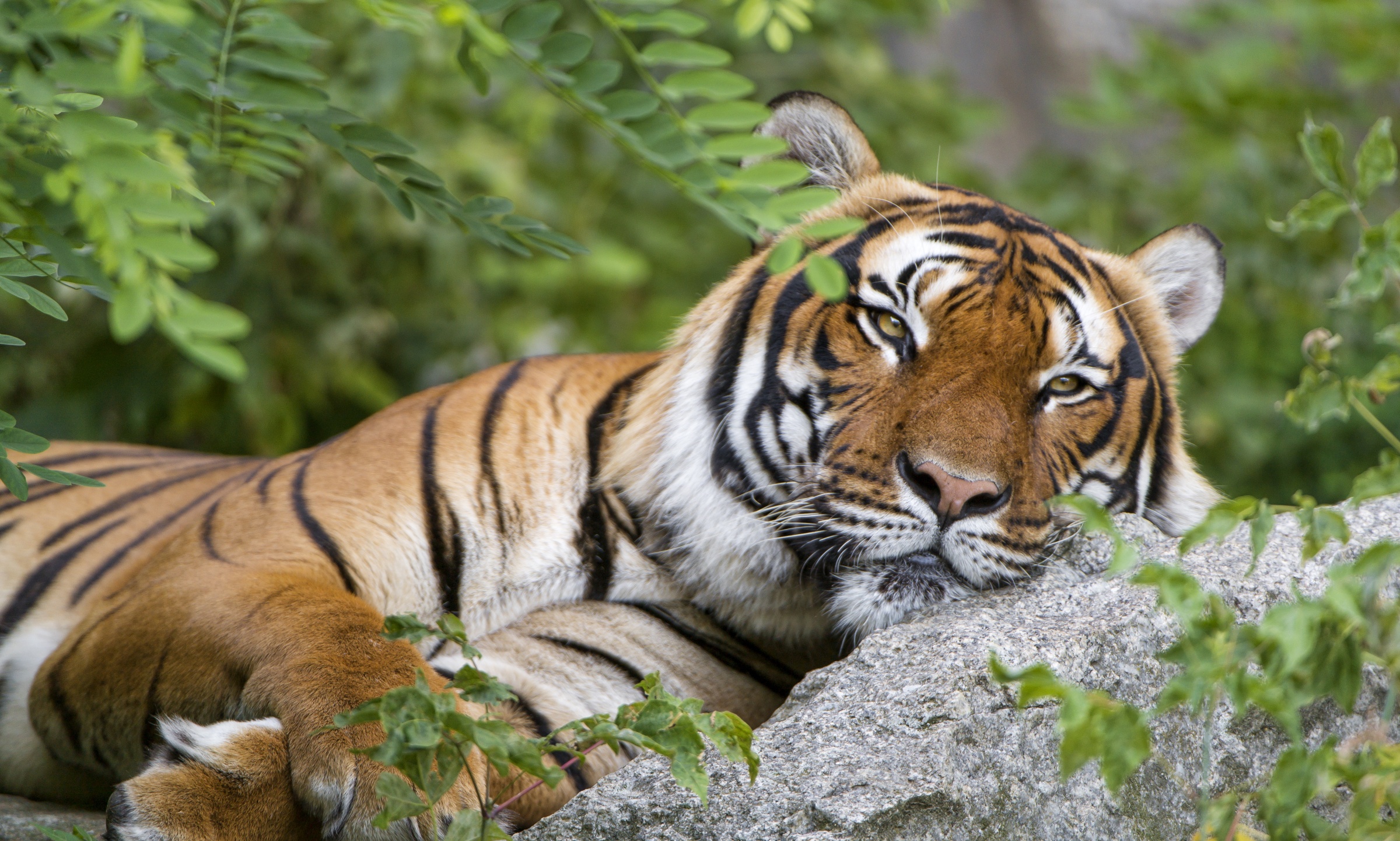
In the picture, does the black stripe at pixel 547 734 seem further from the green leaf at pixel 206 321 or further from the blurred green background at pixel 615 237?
the blurred green background at pixel 615 237

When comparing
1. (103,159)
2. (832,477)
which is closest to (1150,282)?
(832,477)

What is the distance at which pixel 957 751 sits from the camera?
4.24ft

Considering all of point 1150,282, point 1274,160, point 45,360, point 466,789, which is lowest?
point 45,360

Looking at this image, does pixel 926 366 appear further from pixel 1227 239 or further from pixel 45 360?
pixel 1227 239

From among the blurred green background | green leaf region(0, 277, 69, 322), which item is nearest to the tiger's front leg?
green leaf region(0, 277, 69, 322)

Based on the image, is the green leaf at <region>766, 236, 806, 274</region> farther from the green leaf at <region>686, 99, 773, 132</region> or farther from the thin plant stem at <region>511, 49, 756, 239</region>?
the green leaf at <region>686, 99, 773, 132</region>

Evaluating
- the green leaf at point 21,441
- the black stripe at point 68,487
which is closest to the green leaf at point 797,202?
the green leaf at point 21,441

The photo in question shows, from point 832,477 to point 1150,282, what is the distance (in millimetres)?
741

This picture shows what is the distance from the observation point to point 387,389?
3619mm

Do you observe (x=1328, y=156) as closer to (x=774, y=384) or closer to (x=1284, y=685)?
(x=1284, y=685)

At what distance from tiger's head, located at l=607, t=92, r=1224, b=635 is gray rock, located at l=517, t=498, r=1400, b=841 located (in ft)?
0.46

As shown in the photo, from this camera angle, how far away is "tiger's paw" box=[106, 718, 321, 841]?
1199mm

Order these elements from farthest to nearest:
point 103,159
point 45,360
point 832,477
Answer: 1. point 45,360
2. point 832,477
3. point 103,159

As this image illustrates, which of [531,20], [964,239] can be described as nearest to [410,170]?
[531,20]
